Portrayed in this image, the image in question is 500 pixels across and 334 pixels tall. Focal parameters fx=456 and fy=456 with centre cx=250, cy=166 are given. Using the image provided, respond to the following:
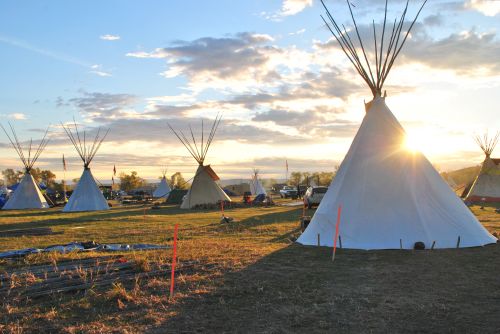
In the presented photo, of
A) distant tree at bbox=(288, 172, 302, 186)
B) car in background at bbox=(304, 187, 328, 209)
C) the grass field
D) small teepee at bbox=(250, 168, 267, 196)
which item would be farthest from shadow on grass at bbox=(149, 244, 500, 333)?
distant tree at bbox=(288, 172, 302, 186)

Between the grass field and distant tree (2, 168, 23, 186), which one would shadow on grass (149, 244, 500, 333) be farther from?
distant tree (2, 168, 23, 186)

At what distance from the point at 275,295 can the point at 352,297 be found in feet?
3.51

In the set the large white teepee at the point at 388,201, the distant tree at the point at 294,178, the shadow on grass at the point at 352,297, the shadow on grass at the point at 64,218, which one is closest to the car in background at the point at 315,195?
the shadow on grass at the point at 64,218

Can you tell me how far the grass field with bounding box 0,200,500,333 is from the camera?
5.20m

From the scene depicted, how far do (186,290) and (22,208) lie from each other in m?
33.4

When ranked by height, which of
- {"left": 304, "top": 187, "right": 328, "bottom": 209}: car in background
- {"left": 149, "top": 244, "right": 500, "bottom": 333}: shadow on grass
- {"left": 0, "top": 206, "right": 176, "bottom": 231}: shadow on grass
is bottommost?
{"left": 149, "top": 244, "right": 500, "bottom": 333}: shadow on grass

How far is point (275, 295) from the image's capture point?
6.45 meters

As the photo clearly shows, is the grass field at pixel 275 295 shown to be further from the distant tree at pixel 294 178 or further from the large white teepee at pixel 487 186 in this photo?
the distant tree at pixel 294 178

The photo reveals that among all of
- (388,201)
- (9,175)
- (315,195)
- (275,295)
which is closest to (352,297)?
(275,295)

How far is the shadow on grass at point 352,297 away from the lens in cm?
515

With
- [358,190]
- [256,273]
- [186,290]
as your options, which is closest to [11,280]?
[186,290]

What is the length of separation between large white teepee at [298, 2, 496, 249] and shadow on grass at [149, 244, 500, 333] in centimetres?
97

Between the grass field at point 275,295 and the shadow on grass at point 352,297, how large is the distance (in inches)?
0.5

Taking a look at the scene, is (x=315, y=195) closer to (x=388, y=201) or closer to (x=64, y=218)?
(x=64, y=218)
